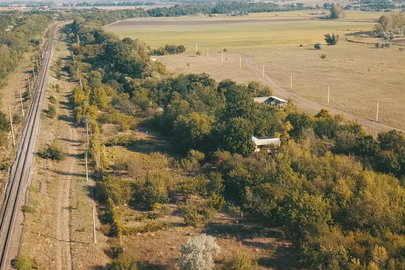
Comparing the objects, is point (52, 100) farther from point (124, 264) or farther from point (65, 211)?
point (124, 264)

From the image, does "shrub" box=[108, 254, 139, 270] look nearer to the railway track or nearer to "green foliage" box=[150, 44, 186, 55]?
the railway track

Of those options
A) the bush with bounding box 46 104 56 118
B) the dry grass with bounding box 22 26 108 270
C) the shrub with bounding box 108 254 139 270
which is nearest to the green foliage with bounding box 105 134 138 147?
the dry grass with bounding box 22 26 108 270

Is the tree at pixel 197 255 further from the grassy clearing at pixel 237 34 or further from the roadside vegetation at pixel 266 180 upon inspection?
the grassy clearing at pixel 237 34

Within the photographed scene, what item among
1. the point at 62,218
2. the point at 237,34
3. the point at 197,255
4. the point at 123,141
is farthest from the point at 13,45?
the point at 197,255

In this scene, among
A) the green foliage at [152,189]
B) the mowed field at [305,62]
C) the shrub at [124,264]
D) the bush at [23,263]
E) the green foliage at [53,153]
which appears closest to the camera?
the shrub at [124,264]

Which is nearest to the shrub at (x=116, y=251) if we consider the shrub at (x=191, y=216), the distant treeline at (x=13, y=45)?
the shrub at (x=191, y=216)

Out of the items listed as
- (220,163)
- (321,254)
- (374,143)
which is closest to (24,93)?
(220,163)
